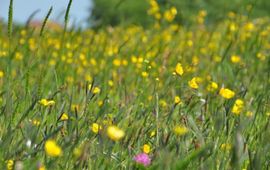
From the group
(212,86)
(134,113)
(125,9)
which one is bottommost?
(125,9)

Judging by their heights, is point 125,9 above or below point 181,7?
below

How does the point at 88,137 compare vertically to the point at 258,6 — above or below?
above

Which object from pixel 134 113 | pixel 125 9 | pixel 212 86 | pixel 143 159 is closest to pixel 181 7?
pixel 125 9

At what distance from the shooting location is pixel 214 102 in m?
3.54

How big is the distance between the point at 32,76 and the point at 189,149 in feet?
7.25

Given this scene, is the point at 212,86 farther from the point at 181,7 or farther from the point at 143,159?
the point at 181,7

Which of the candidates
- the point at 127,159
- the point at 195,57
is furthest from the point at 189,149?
the point at 195,57

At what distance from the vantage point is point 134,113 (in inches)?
120

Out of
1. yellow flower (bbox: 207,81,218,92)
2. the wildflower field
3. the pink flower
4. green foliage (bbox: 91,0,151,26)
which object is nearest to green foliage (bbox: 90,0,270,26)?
green foliage (bbox: 91,0,151,26)

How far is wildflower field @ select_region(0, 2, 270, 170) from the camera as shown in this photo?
78.7 inches

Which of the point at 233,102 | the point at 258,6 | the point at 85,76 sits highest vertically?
the point at 233,102

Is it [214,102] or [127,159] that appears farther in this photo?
[214,102]

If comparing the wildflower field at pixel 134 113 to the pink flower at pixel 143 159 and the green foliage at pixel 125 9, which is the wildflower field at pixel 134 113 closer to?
the pink flower at pixel 143 159

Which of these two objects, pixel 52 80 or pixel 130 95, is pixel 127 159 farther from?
pixel 52 80
